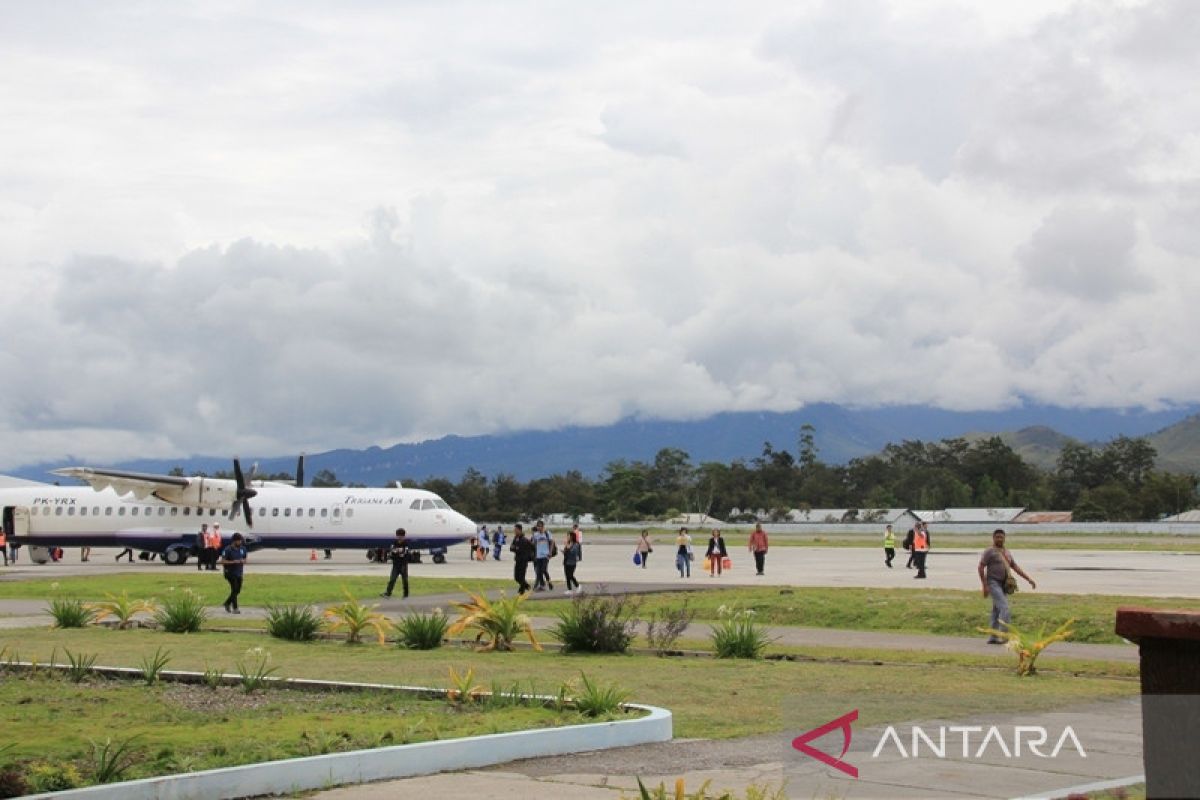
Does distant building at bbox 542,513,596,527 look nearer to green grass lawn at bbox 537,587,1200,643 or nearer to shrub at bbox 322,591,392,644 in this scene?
green grass lawn at bbox 537,587,1200,643

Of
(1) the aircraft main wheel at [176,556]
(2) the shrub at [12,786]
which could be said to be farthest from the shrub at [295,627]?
(1) the aircraft main wheel at [176,556]

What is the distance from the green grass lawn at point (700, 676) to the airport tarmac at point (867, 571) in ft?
50.1

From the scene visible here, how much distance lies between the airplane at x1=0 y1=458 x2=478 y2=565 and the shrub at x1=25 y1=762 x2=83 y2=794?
4078cm

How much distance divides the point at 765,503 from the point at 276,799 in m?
170

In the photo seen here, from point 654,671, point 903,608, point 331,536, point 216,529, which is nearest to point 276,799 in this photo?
point 654,671

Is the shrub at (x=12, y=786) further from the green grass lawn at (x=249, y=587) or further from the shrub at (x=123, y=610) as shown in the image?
the green grass lawn at (x=249, y=587)

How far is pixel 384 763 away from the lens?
31.6ft

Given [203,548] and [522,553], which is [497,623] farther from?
[203,548]

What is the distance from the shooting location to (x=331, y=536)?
51.6 meters

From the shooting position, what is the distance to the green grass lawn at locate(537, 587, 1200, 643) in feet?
73.8

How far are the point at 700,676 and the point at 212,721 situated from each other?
232 inches

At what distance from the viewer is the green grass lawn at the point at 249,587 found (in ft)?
103

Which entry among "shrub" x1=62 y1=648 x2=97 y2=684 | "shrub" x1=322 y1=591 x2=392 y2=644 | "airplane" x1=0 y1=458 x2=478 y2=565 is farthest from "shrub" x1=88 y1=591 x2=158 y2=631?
"airplane" x1=0 y1=458 x2=478 y2=565

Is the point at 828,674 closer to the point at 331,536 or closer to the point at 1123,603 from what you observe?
the point at 1123,603
